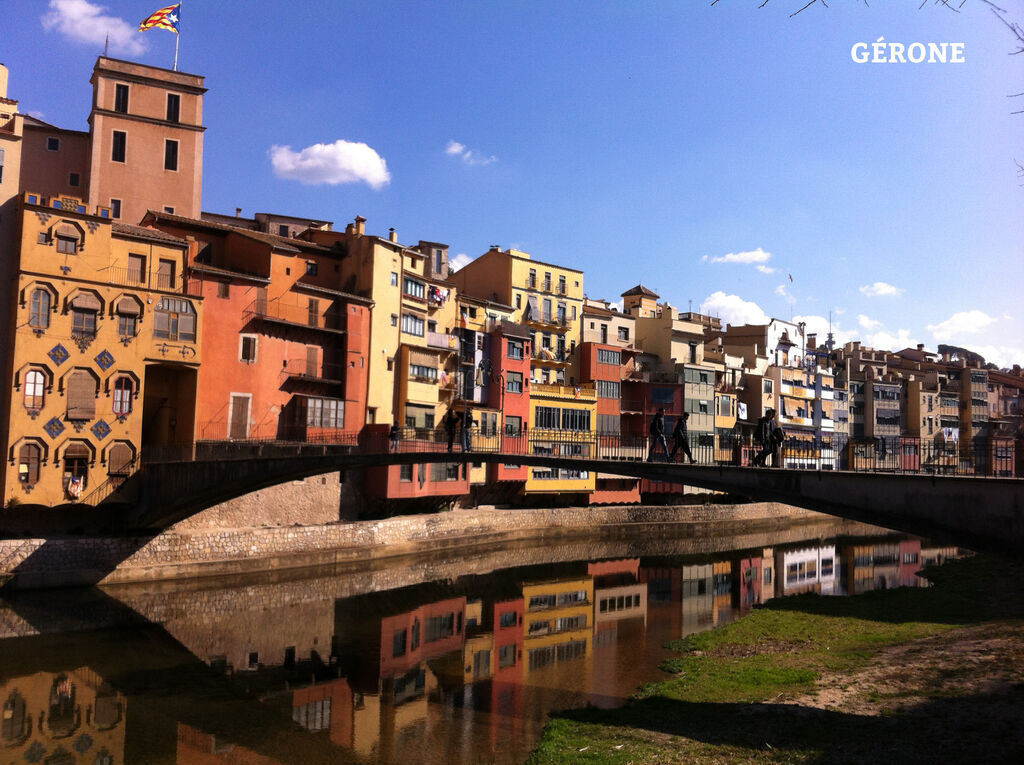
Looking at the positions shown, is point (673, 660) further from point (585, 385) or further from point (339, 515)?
point (585, 385)

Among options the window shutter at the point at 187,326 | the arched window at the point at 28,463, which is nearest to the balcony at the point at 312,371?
the window shutter at the point at 187,326

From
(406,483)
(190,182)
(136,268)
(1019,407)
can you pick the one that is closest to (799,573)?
(406,483)

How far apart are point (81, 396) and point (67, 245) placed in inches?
237

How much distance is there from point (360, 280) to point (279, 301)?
563cm

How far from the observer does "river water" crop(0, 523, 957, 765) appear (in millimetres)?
17234

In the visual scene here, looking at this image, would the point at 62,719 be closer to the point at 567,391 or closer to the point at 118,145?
the point at 118,145

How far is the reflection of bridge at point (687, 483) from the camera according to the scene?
1606 centimetres

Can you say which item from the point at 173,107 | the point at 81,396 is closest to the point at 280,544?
the point at 81,396

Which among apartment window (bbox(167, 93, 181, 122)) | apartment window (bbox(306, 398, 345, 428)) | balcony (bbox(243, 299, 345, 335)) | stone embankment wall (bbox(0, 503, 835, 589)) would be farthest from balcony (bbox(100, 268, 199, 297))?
apartment window (bbox(167, 93, 181, 122))

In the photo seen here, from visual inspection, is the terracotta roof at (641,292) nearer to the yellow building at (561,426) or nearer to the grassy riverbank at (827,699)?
the yellow building at (561,426)

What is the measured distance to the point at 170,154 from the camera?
46.4 metres

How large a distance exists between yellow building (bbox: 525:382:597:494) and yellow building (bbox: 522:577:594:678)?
13.6 meters

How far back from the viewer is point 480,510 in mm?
46031

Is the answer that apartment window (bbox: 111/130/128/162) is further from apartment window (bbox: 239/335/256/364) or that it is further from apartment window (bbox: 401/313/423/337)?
apartment window (bbox: 401/313/423/337)
